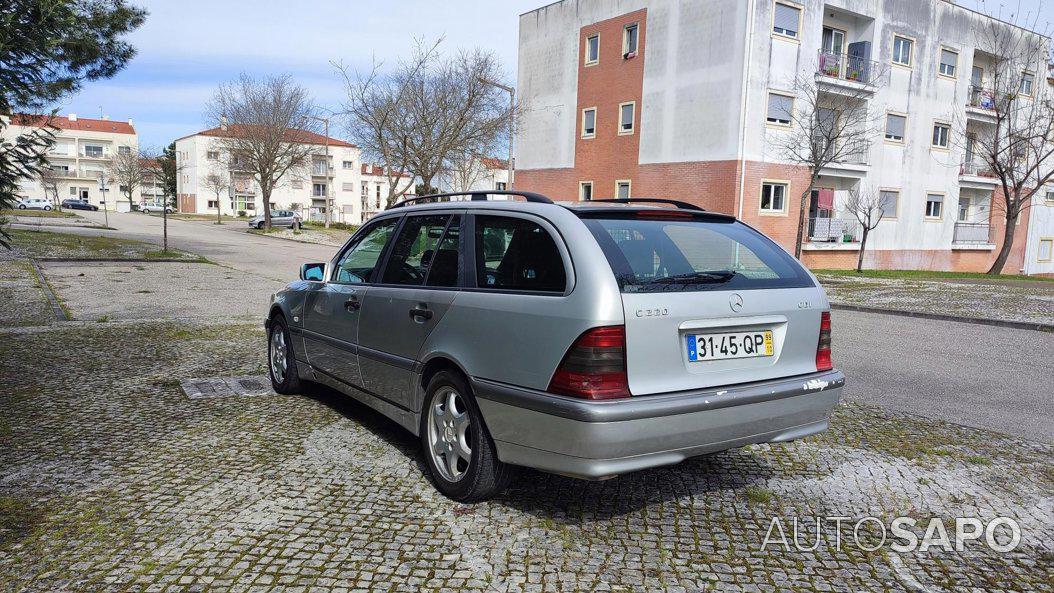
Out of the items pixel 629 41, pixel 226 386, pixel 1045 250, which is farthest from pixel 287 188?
pixel 226 386

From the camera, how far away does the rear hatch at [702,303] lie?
3197mm

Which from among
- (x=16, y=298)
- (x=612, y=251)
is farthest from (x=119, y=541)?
A: (x=16, y=298)

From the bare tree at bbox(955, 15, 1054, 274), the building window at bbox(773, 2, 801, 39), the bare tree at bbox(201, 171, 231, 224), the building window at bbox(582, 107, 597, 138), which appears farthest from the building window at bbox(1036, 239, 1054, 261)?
the bare tree at bbox(201, 171, 231, 224)

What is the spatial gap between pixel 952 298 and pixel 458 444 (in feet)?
53.0

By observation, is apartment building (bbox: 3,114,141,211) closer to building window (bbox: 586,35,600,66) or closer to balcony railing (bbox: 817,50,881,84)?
building window (bbox: 586,35,600,66)

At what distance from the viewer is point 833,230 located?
3083cm

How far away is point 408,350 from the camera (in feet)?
13.2

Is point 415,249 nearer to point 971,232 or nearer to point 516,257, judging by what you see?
point 516,257

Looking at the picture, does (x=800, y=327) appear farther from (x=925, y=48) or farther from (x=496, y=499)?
(x=925, y=48)

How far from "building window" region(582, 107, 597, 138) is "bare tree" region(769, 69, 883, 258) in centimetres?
847

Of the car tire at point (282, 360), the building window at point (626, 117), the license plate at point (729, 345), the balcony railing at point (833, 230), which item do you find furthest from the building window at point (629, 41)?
the license plate at point (729, 345)

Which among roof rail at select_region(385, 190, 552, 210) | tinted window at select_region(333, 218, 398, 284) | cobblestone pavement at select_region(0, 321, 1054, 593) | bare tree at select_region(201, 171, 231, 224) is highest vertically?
bare tree at select_region(201, 171, 231, 224)

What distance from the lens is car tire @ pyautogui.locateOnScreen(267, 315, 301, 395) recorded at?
18.9 feet

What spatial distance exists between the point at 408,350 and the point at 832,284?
19.0m
